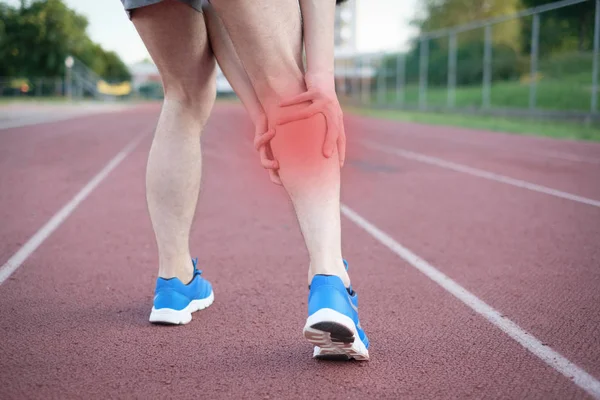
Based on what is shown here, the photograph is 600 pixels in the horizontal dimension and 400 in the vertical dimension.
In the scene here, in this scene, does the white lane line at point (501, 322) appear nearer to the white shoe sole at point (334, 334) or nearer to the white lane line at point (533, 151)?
the white shoe sole at point (334, 334)

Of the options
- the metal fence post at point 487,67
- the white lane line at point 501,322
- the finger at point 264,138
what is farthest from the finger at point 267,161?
the metal fence post at point 487,67

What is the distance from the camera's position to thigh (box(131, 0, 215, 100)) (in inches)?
82.7

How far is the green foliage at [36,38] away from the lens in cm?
7544

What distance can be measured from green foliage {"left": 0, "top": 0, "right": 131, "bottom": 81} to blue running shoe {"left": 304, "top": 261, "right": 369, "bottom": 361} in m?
81.0

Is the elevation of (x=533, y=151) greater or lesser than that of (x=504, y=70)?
lesser

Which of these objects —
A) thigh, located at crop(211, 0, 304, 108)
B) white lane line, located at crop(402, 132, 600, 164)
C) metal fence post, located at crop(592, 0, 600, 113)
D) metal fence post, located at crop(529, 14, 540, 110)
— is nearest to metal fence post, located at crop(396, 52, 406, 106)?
metal fence post, located at crop(529, 14, 540, 110)

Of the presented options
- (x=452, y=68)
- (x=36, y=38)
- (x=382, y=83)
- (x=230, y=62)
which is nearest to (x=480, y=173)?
(x=230, y=62)

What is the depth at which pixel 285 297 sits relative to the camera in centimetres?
292

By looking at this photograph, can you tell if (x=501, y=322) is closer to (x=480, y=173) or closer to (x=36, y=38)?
(x=480, y=173)

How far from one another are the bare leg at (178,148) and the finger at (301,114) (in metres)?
0.54

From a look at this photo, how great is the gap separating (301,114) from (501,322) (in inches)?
51.0

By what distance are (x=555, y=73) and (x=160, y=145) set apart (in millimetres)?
16718

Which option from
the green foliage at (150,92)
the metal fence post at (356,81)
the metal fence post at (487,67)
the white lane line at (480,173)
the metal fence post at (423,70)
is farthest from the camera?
the green foliage at (150,92)

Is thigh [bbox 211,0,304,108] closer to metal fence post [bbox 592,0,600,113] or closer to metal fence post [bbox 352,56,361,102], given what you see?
metal fence post [bbox 592,0,600,113]
